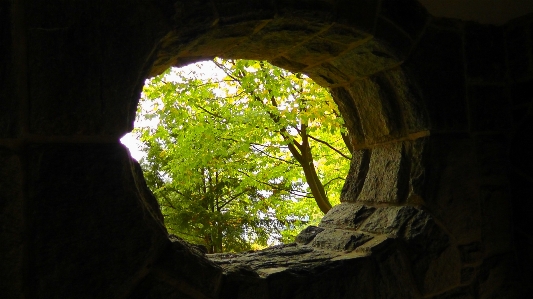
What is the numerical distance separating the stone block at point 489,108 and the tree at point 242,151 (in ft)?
7.16

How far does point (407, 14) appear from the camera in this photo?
5.73ft

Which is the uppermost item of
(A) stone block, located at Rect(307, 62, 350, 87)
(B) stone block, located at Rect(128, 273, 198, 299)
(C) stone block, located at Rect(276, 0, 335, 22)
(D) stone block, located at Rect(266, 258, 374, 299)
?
(C) stone block, located at Rect(276, 0, 335, 22)

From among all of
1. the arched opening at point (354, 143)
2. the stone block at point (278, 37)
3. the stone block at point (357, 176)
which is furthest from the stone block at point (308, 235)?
the stone block at point (278, 37)

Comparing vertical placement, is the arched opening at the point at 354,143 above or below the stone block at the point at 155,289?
above

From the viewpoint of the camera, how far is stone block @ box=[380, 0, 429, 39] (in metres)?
1.68

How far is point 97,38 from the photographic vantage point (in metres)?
1.15

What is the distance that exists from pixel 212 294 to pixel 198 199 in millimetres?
4850

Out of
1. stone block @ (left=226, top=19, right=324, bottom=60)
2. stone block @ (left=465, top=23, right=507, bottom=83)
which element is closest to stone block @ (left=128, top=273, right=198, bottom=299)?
stone block @ (left=226, top=19, right=324, bottom=60)

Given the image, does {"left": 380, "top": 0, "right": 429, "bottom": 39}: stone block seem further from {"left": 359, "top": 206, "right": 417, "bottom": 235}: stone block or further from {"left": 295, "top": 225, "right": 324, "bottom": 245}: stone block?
{"left": 295, "top": 225, "right": 324, "bottom": 245}: stone block

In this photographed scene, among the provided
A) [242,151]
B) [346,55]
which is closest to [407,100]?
[346,55]

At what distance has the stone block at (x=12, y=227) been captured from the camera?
103 centimetres

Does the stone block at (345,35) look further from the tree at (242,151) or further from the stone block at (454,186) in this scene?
the tree at (242,151)

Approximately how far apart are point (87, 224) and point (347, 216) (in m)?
1.17

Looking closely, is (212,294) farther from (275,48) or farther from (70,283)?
(275,48)
